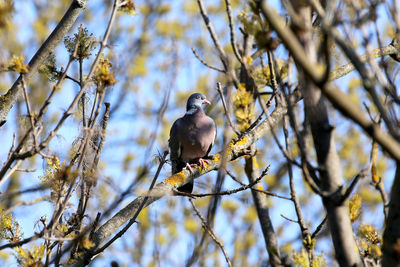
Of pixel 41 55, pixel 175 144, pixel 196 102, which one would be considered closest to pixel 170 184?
pixel 41 55

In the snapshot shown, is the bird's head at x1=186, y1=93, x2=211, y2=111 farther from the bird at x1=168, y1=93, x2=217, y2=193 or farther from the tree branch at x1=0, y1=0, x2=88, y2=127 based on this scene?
the tree branch at x1=0, y1=0, x2=88, y2=127

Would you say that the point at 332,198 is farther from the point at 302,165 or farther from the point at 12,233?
the point at 12,233

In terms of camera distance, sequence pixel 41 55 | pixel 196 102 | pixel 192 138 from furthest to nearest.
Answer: pixel 196 102
pixel 192 138
pixel 41 55

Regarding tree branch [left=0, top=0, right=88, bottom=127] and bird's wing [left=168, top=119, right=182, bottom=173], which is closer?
tree branch [left=0, top=0, right=88, bottom=127]

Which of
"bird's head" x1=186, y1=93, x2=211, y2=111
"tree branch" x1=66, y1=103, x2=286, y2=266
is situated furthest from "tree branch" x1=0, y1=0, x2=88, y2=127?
"bird's head" x1=186, y1=93, x2=211, y2=111

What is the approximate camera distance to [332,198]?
6.46ft

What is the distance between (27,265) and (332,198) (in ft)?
4.79

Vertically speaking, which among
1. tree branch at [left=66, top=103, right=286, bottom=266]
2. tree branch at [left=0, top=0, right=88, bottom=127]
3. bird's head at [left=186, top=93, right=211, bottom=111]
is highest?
bird's head at [left=186, top=93, right=211, bottom=111]

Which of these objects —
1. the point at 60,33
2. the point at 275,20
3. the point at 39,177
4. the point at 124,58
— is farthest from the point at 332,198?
the point at 60,33

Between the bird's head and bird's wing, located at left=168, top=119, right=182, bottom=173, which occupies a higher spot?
the bird's head

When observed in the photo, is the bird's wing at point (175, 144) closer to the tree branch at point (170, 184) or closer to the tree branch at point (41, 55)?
the tree branch at point (170, 184)

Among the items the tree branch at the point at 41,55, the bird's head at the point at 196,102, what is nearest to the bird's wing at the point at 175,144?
the bird's head at the point at 196,102

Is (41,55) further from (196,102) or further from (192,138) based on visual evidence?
(196,102)

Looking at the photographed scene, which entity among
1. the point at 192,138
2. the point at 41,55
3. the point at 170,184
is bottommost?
the point at 170,184
